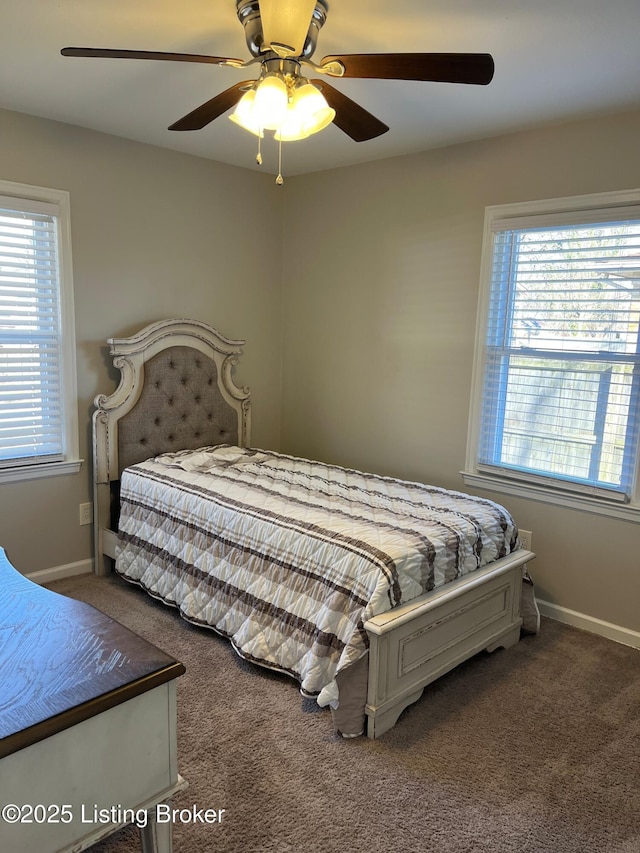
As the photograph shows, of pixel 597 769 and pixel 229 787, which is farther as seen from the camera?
pixel 597 769

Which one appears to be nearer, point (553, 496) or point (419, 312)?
point (553, 496)

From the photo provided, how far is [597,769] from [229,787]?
47.8 inches

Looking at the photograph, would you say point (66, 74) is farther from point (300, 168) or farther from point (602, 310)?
point (602, 310)

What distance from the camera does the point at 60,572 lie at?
3332 mm

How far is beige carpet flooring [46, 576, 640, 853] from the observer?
1.71m

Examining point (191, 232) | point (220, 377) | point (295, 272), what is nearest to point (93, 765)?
point (220, 377)

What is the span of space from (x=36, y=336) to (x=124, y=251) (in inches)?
27.5

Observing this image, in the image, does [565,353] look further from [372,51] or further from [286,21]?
[286,21]

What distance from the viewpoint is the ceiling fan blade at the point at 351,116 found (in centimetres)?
195

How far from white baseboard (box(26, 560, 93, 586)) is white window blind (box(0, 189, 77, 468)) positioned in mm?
613

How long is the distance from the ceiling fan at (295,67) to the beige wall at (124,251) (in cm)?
139

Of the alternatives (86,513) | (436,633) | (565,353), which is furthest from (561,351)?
(86,513)

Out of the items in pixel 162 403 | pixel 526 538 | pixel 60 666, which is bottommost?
pixel 526 538

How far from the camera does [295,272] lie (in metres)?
4.17
